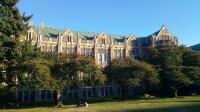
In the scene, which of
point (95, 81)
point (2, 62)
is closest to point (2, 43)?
point (2, 62)

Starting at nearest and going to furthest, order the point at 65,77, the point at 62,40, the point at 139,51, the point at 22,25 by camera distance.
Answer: the point at 22,25 → the point at 65,77 → the point at 62,40 → the point at 139,51

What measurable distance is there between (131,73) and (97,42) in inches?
900

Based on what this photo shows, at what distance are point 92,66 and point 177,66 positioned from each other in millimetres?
21206

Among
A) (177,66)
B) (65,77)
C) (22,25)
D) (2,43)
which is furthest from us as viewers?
(177,66)

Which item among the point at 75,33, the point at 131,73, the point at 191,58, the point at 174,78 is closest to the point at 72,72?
the point at 131,73

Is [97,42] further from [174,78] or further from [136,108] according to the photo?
[136,108]

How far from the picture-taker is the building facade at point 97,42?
88188mm

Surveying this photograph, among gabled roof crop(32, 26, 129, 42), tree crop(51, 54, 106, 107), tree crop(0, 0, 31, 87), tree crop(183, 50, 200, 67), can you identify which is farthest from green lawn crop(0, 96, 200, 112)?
gabled roof crop(32, 26, 129, 42)

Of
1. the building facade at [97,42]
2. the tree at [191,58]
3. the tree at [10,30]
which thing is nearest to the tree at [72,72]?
the building facade at [97,42]

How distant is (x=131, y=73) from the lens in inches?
2943

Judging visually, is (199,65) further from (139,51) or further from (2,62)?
(2,62)

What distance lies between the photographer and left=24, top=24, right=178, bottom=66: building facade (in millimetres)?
88188

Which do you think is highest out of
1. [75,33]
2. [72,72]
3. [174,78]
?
[75,33]

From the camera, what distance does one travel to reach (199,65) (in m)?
83.5
